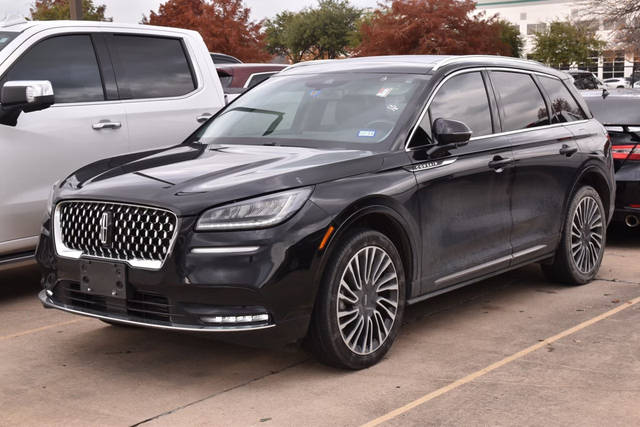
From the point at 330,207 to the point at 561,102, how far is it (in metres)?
3.25

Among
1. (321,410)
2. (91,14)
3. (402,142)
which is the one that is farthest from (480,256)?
(91,14)

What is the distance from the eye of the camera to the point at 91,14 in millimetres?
52875

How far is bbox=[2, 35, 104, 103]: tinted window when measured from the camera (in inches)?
285

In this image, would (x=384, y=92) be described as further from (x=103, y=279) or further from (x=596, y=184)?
(x=596, y=184)

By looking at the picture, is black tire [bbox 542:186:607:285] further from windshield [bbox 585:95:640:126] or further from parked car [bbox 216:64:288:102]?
parked car [bbox 216:64:288:102]

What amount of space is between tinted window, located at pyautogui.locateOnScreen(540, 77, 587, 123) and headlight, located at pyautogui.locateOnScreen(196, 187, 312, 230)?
3185 millimetres

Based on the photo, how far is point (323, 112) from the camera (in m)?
6.15

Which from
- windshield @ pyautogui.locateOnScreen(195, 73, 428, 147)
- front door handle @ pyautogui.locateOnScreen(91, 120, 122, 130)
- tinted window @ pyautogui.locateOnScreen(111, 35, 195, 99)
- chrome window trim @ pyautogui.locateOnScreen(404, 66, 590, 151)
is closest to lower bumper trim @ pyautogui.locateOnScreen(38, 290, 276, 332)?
windshield @ pyautogui.locateOnScreen(195, 73, 428, 147)

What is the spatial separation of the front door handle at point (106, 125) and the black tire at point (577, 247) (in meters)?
3.59

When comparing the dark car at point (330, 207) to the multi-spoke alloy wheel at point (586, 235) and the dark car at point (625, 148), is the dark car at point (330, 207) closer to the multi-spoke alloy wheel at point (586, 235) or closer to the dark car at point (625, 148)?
the multi-spoke alloy wheel at point (586, 235)

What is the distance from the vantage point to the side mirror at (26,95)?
673cm

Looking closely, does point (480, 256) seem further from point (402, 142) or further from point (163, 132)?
point (163, 132)

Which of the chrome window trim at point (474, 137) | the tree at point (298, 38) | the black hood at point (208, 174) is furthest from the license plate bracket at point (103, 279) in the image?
the tree at point (298, 38)

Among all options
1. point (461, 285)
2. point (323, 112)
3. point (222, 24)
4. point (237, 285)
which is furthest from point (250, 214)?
point (222, 24)
